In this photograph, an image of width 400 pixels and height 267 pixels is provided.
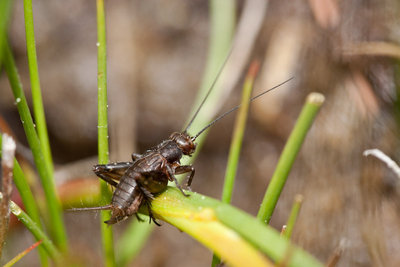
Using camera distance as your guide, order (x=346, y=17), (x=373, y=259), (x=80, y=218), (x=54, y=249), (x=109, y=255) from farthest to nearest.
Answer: (x=346, y=17) → (x=373, y=259) → (x=80, y=218) → (x=109, y=255) → (x=54, y=249)

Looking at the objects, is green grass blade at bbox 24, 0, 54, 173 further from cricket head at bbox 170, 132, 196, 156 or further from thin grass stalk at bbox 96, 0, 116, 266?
cricket head at bbox 170, 132, 196, 156

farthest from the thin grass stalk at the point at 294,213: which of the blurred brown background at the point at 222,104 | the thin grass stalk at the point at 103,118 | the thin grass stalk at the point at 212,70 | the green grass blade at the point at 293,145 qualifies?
the blurred brown background at the point at 222,104

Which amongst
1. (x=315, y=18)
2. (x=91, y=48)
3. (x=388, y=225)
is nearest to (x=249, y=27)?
(x=315, y=18)

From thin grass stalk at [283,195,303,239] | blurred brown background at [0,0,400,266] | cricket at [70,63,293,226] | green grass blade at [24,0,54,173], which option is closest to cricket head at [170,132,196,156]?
cricket at [70,63,293,226]

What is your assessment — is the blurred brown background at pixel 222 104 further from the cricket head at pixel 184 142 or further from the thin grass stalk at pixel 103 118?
the thin grass stalk at pixel 103 118

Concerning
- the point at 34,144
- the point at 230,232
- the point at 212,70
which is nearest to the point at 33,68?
the point at 34,144

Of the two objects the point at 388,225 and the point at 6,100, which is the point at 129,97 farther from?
the point at 388,225
